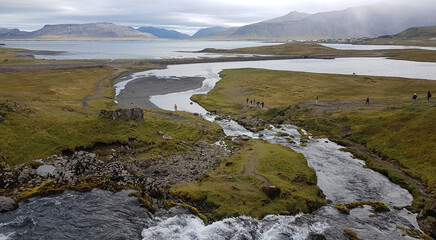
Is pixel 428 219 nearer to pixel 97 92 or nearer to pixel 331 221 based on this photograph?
pixel 331 221

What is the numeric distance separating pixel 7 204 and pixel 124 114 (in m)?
32.6

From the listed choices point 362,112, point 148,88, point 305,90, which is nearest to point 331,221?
point 362,112

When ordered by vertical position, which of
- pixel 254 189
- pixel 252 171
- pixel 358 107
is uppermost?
pixel 358 107

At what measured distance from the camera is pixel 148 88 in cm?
11925

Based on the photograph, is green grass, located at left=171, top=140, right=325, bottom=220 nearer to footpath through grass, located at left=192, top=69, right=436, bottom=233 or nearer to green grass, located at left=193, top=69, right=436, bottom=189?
footpath through grass, located at left=192, top=69, right=436, bottom=233

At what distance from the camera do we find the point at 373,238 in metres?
26.6

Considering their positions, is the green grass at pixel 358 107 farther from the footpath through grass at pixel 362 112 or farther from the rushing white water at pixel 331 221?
the rushing white water at pixel 331 221

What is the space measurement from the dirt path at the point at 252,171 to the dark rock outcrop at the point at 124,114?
86.1 ft

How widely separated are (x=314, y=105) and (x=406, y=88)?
47.1 meters

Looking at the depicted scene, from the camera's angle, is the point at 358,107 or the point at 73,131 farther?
the point at 358,107

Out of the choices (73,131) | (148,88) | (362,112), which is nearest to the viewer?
(73,131)

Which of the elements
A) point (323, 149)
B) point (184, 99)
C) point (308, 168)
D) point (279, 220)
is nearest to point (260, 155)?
point (308, 168)

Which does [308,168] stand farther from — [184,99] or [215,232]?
[184,99]

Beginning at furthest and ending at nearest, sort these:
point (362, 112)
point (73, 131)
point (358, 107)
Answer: point (358, 107) < point (362, 112) < point (73, 131)
